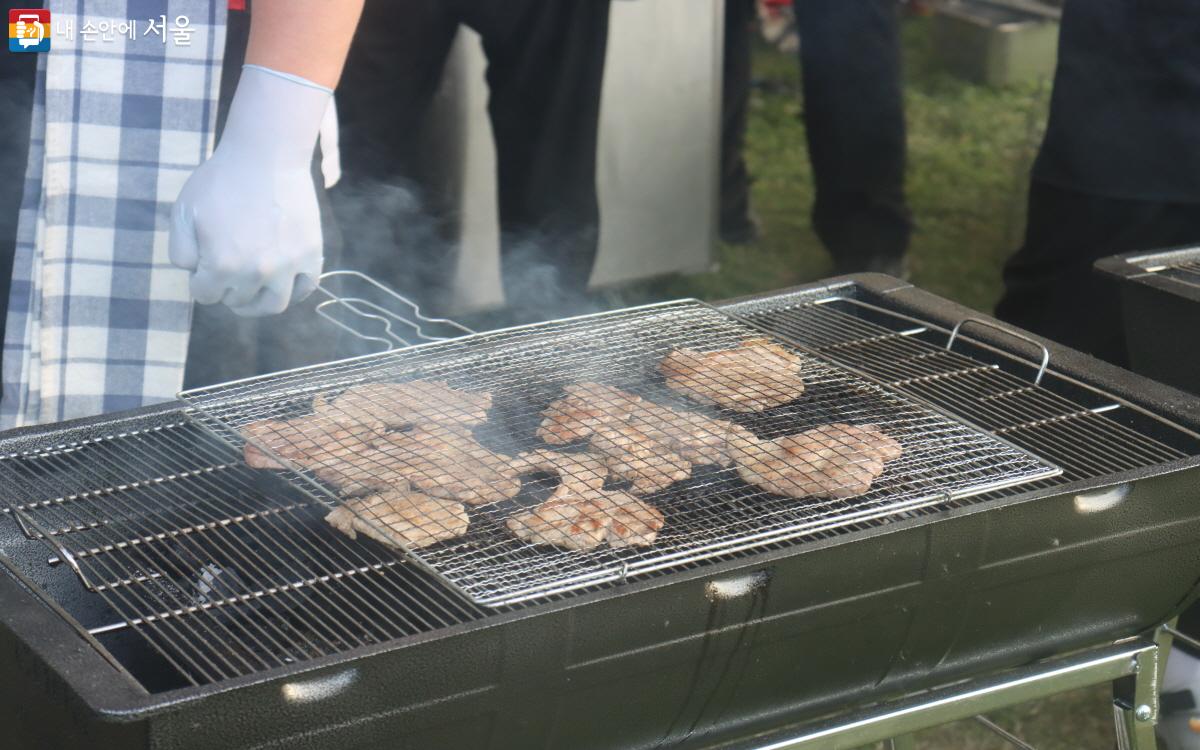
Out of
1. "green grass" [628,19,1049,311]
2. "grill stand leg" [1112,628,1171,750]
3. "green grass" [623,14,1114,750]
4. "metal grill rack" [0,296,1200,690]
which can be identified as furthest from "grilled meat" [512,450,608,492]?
"green grass" [628,19,1049,311]

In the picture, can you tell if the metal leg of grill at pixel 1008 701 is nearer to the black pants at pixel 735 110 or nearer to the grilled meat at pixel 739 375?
the grilled meat at pixel 739 375

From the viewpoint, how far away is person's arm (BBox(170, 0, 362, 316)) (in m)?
2.01

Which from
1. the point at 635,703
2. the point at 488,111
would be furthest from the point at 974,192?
the point at 635,703

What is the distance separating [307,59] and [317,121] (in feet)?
0.32

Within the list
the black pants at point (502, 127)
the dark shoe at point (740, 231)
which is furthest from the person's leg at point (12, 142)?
the dark shoe at point (740, 231)

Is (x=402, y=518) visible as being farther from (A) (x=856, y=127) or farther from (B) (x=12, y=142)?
(A) (x=856, y=127)

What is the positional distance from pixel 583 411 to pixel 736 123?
4481 mm

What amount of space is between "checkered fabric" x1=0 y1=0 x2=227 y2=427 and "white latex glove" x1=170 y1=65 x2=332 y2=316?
0.35 meters

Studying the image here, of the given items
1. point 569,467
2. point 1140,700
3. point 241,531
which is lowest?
point 1140,700

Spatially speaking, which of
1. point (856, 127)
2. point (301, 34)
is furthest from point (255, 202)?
point (856, 127)

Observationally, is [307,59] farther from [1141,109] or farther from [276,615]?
[1141,109]

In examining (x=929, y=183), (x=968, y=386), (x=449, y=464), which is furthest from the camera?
(x=929, y=183)

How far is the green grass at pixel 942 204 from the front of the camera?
10.1 ft

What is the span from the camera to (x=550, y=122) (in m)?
4.39
